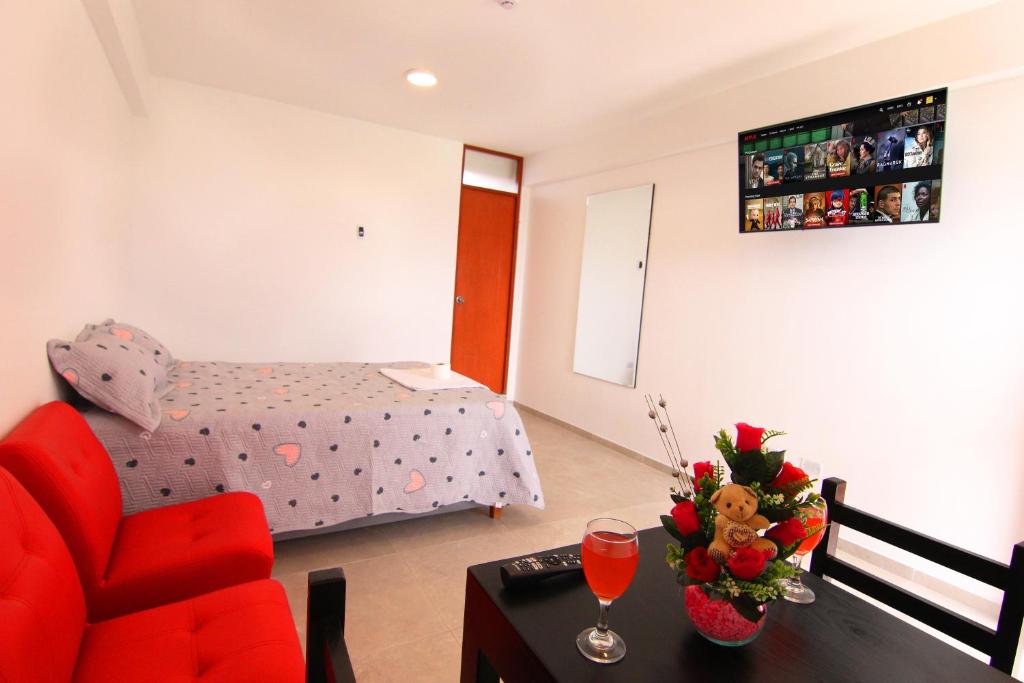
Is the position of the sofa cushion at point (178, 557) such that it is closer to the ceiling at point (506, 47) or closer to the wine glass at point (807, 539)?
the wine glass at point (807, 539)

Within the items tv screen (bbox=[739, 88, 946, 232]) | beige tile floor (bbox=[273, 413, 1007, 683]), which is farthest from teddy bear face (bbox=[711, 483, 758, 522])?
tv screen (bbox=[739, 88, 946, 232])

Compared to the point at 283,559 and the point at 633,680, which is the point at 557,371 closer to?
the point at 283,559

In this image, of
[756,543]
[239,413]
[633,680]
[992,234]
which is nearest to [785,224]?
[992,234]

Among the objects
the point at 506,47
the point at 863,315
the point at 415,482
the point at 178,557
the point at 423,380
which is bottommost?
the point at 415,482

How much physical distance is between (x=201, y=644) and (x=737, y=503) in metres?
1.16

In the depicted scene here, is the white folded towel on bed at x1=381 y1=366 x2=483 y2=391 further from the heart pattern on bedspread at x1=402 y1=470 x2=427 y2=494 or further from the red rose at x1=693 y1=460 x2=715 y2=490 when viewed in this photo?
the red rose at x1=693 y1=460 x2=715 y2=490

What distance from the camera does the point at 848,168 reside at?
100 inches

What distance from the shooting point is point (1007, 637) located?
95cm

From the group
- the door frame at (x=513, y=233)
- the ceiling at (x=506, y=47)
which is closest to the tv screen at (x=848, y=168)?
the ceiling at (x=506, y=47)

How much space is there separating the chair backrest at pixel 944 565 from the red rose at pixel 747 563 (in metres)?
0.51

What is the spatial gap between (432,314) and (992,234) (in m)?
4.02

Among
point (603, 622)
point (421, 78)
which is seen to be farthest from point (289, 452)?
point (421, 78)

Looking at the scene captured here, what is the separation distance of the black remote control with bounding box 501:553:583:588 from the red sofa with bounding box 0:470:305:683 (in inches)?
20.2

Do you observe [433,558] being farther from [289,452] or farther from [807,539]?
[807,539]
